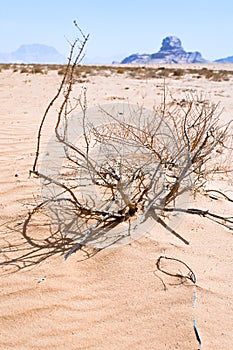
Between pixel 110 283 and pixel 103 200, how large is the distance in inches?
41.3

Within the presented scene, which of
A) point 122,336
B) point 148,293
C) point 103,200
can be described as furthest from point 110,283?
point 103,200

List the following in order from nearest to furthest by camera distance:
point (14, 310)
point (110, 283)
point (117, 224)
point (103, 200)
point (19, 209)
A: point (14, 310), point (110, 283), point (117, 224), point (19, 209), point (103, 200)

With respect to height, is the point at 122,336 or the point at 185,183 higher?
the point at 185,183

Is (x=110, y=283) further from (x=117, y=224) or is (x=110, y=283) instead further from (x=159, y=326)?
(x=117, y=224)

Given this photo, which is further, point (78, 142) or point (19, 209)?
point (78, 142)

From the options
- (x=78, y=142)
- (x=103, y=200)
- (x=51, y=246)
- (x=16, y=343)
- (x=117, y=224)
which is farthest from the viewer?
(x=78, y=142)

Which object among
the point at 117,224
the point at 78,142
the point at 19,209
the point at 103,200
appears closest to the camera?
the point at 117,224

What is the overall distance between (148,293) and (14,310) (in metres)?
0.73

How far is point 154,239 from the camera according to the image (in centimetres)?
253

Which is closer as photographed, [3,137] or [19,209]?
[19,209]

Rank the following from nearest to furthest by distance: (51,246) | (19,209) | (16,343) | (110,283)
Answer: (16,343)
(110,283)
(51,246)
(19,209)

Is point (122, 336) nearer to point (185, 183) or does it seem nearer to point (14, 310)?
point (14, 310)

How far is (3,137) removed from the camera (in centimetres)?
509

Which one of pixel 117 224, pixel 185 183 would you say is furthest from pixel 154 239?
pixel 185 183
